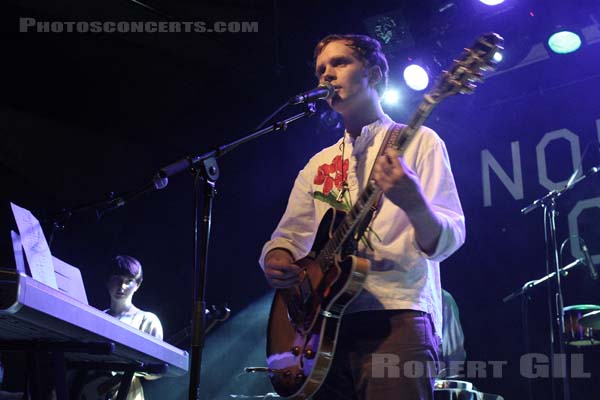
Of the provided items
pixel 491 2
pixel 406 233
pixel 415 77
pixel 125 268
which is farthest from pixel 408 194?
pixel 125 268

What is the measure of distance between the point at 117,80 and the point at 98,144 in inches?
29.5

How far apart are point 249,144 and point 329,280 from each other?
401 centimetres

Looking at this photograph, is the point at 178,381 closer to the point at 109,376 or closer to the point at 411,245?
the point at 109,376

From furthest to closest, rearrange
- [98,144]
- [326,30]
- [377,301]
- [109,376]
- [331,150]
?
[98,144]
[326,30]
[109,376]
[331,150]
[377,301]

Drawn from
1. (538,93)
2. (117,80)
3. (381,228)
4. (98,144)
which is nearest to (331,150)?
(381,228)

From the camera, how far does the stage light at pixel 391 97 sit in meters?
5.64

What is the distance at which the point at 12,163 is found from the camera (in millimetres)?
5828

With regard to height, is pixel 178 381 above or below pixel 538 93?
below

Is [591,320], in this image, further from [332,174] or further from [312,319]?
[312,319]

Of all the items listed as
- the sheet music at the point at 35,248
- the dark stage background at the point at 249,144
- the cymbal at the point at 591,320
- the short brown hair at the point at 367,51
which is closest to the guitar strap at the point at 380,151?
the short brown hair at the point at 367,51

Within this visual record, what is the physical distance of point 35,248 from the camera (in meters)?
2.31

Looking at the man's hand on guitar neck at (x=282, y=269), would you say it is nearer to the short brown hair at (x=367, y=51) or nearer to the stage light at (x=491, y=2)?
the short brown hair at (x=367, y=51)

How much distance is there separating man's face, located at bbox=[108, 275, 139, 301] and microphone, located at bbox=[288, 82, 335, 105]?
343cm

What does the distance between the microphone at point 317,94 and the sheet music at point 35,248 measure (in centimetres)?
117
